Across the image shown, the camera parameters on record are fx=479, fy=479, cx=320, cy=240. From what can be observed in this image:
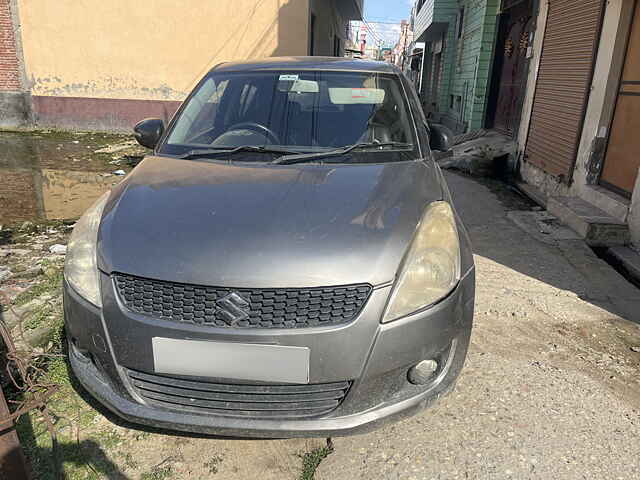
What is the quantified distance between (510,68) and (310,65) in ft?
27.3

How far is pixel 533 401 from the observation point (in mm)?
2414

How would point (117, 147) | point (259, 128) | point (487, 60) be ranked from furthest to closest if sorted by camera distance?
point (487, 60)
point (117, 147)
point (259, 128)

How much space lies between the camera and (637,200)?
4492 millimetres

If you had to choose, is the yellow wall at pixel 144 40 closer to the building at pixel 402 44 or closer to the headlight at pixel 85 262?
the headlight at pixel 85 262

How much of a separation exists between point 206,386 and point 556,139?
20.8 feet

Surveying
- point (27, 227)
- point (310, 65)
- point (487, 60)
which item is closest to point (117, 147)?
point (27, 227)

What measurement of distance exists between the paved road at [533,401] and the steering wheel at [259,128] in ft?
5.52

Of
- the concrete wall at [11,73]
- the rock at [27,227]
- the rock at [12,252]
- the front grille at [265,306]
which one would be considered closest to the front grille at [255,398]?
the front grille at [265,306]

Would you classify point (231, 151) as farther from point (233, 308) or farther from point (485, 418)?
point (485, 418)

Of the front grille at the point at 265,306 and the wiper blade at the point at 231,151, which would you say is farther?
the wiper blade at the point at 231,151

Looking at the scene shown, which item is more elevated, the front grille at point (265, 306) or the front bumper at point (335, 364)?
the front grille at point (265, 306)

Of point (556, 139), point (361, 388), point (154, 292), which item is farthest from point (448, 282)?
point (556, 139)

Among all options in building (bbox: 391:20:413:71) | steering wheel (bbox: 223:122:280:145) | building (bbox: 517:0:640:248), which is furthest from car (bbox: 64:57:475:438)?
building (bbox: 391:20:413:71)

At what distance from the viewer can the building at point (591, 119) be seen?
4910mm
